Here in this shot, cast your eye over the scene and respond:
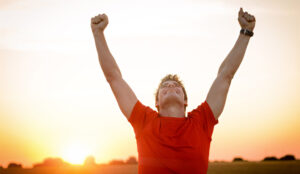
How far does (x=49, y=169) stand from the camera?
1299 cm

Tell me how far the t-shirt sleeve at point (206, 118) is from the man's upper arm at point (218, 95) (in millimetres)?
58

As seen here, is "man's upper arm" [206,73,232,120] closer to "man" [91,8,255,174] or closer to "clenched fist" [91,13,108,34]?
"man" [91,8,255,174]

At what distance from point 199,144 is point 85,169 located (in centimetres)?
966

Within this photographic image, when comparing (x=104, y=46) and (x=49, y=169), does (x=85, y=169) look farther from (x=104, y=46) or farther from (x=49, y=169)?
(x=104, y=46)

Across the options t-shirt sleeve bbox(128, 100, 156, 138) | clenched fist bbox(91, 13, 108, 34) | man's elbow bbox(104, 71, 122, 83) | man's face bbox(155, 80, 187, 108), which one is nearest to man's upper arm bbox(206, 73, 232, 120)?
man's face bbox(155, 80, 187, 108)

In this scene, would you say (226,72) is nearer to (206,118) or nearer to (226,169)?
(206,118)

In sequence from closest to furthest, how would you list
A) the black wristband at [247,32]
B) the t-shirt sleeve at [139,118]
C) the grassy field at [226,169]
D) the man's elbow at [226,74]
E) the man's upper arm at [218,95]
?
1. the t-shirt sleeve at [139,118]
2. the man's upper arm at [218,95]
3. the man's elbow at [226,74]
4. the black wristband at [247,32]
5. the grassy field at [226,169]

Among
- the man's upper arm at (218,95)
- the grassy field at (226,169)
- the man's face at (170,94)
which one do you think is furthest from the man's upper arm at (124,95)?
the grassy field at (226,169)

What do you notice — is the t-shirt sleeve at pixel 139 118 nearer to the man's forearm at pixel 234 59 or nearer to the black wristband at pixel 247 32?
the man's forearm at pixel 234 59

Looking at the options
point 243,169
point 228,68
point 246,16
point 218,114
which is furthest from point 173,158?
point 243,169

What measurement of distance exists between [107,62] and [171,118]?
1.04 m

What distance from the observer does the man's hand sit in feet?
14.4

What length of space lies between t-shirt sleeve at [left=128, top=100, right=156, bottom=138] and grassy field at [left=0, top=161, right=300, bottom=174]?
27.5 ft

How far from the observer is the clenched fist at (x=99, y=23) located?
4.08m
